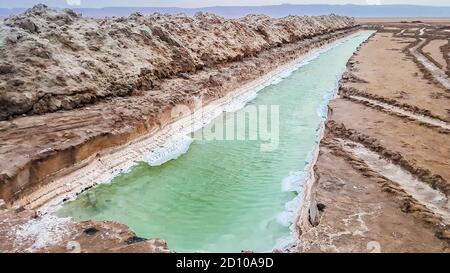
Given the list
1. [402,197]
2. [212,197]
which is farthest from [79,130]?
[402,197]

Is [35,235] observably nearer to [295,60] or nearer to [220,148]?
[220,148]

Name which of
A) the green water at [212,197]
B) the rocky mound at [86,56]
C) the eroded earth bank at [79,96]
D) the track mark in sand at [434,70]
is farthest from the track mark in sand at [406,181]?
the track mark in sand at [434,70]

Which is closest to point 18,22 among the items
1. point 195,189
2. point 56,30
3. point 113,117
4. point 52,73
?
point 56,30

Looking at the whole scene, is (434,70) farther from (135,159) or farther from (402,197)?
(135,159)

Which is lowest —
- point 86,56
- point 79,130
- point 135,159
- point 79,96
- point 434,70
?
point 135,159

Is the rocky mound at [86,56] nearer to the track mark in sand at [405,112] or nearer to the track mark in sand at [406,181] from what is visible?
the track mark in sand at [405,112]
